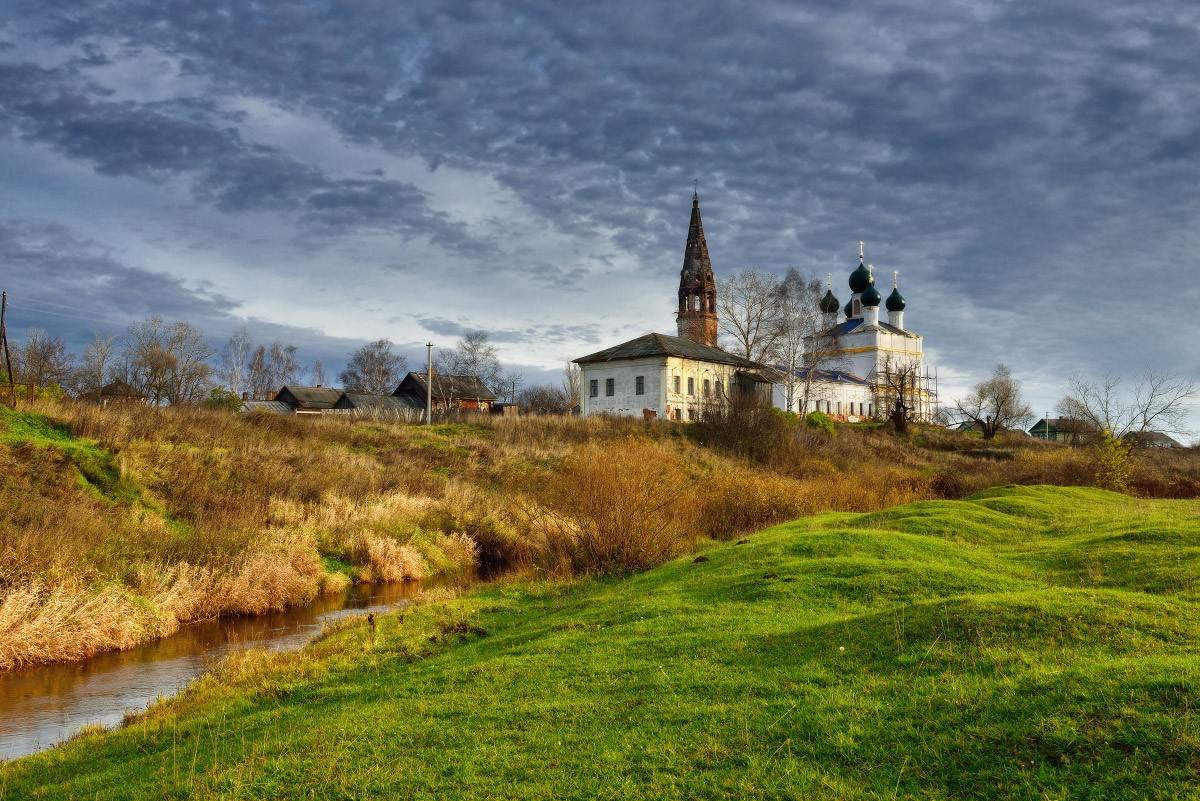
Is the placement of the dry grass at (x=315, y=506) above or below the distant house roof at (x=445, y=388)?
below

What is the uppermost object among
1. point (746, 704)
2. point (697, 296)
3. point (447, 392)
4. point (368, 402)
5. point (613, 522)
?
point (697, 296)

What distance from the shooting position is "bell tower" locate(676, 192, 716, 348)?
72.6 m

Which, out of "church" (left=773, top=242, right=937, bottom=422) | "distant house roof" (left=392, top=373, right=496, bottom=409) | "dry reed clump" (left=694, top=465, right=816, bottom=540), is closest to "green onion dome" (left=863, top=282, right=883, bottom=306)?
"church" (left=773, top=242, right=937, bottom=422)

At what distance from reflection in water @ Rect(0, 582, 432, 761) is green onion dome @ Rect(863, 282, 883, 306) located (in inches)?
3170

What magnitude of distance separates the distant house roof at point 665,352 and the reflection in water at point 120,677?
39.3 meters

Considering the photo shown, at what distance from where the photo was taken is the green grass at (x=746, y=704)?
5.07 meters

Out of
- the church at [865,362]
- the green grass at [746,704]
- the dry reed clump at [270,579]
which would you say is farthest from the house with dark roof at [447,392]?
the green grass at [746,704]

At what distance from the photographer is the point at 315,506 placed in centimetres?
2322

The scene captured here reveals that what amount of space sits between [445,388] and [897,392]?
42383 millimetres

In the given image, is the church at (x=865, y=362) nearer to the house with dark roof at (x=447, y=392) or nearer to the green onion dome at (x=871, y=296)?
the green onion dome at (x=871, y=296)

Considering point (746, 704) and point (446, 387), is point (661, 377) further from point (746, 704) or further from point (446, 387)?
point (746, 704)

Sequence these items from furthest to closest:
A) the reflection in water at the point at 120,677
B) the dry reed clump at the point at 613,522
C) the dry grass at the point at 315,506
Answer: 1. the dry reed clump at the point at 613,522
2. the dry grass at the point at 315,506
3. the reflection in water at the point at 120,677

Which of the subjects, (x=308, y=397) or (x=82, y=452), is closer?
(x=82, y=452)

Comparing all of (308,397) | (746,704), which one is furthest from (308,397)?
(746,704)
